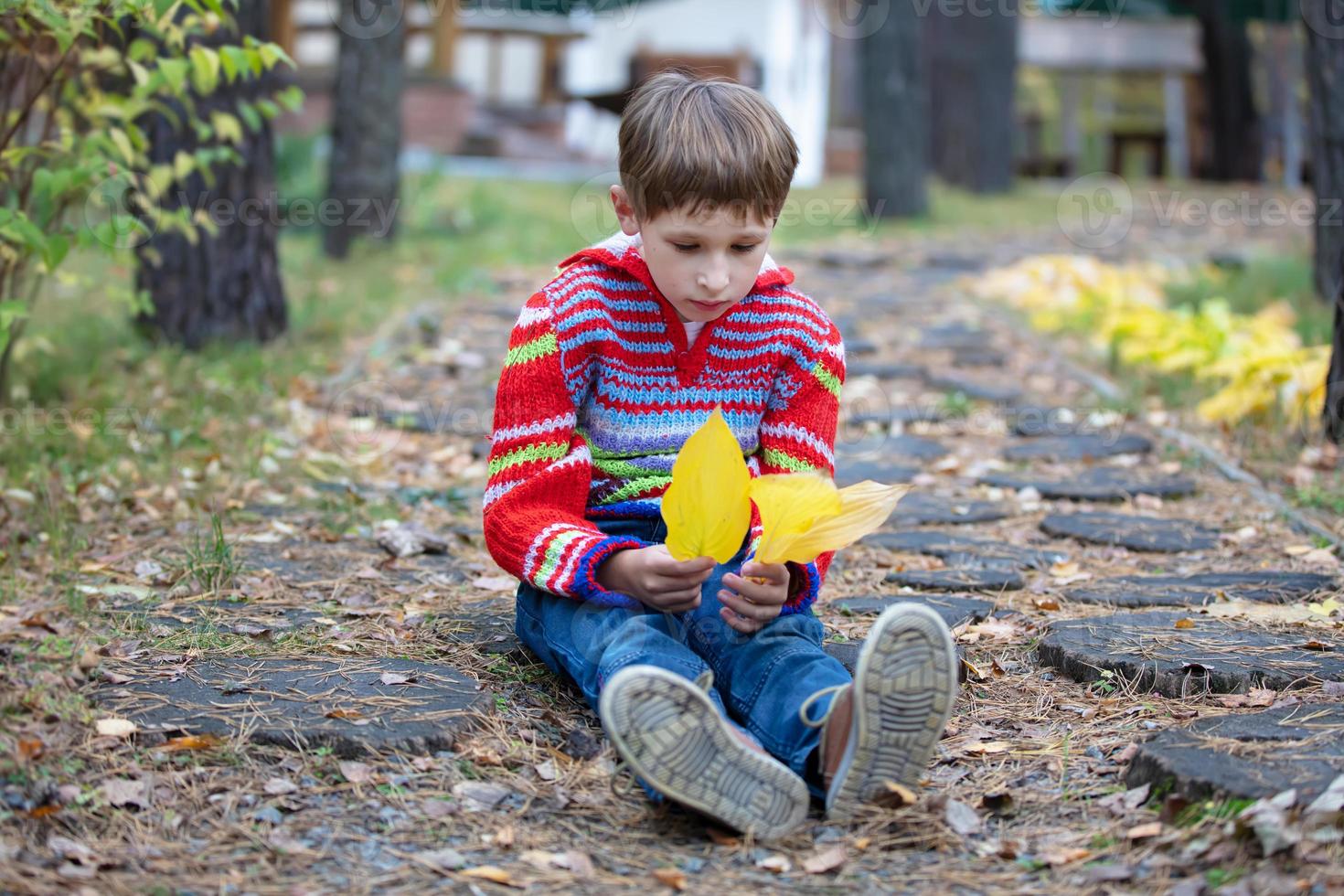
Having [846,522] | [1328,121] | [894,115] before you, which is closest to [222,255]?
[846,522]

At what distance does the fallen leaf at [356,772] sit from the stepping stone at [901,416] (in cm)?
295

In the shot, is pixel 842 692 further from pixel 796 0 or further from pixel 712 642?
pixel 796 0

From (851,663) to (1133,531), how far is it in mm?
1323

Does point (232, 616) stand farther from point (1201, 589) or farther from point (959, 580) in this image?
A: point (1201, 589)

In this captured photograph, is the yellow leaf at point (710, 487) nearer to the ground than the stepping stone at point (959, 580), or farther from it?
farther from it

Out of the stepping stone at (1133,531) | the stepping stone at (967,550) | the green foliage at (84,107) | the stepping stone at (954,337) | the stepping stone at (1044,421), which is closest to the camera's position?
the green foliage at (84,107)

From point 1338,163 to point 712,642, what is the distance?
3.75 metres

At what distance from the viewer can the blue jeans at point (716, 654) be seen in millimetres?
2113

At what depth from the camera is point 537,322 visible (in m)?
2.41

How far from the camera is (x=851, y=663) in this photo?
2.53 meters

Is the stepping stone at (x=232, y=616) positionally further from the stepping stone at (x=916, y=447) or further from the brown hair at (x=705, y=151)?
the stepping stone at (x=916, y=447)

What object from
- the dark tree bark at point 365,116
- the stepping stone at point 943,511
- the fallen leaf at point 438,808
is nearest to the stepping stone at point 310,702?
the fallen leaf at point 438,808

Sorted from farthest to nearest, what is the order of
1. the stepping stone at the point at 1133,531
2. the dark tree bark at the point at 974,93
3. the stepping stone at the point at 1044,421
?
the dark tree bark at the point at 974,93 → the stepping stone at the point at 1044,421 → the stepping stone at the point at 1133,531

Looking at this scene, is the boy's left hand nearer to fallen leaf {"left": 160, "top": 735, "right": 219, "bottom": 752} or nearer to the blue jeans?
the blue jeans
